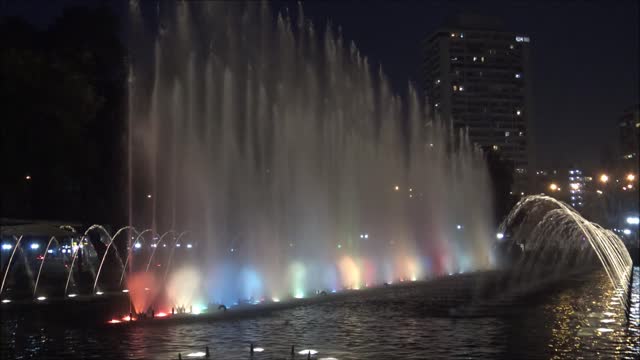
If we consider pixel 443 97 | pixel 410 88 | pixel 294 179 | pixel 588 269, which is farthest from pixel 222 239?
pixel 443 97

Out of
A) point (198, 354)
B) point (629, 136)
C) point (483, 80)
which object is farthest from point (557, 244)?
point (483, 80)

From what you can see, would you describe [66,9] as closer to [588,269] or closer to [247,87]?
[247,87]

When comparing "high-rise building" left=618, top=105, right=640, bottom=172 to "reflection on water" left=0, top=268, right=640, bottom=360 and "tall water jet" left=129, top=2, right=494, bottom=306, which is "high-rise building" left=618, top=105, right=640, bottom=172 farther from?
"reflection on water" left=0, top=268, right=640, bottom=360

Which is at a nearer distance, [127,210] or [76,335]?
[76,335]

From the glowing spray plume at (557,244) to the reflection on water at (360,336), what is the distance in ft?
19.0

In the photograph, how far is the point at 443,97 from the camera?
16712 cm

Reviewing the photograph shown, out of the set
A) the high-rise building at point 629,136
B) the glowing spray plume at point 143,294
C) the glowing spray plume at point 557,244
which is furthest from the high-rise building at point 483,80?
the glowing spray plume at point 143,294

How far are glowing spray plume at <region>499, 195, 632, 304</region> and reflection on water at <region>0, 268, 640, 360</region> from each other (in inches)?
228

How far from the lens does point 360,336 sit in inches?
622

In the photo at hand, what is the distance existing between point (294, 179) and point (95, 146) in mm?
8739

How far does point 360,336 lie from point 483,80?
521 feet

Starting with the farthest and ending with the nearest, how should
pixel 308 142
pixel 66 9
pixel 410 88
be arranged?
pixel 410 88 → pixel 308 142 → pixel 66 9

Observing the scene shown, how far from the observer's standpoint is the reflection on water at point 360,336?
45.7 feet

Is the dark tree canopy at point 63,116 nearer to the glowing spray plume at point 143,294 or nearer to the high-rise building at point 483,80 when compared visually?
the glowing spray plume at point 143,294
